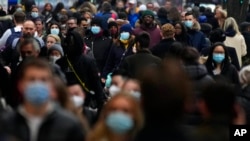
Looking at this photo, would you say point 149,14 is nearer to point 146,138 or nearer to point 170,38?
Answer: point 170,38

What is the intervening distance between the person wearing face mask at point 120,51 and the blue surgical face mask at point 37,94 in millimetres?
7614

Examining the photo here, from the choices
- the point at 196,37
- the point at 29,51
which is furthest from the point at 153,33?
the point at 29,51

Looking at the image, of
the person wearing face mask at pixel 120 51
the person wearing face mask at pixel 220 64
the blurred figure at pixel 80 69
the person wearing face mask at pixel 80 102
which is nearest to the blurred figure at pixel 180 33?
the person wearing face mask at pixel 120 51

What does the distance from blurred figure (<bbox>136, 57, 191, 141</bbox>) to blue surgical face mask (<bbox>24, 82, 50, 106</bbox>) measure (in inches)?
28.2

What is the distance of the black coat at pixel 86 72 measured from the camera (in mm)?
11219

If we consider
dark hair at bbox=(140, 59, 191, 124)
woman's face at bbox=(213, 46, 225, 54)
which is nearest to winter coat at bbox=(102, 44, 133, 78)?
woman's face at bbox=(213, 46, 225, 54)

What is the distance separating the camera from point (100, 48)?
15.4m

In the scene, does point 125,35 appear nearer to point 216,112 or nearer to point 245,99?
point 245,99

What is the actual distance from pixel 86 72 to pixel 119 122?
16.5ft

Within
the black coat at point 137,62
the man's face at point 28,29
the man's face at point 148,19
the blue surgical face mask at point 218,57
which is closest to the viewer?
the blue surgical face mask at point 218,57

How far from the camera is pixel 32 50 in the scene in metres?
10.1

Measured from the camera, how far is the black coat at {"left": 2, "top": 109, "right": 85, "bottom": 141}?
6.30m

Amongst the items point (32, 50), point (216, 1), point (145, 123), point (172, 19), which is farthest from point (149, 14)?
point (216, 1)

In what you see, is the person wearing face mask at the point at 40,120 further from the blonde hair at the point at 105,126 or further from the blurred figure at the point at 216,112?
the blurred figure at the point at 216,112
